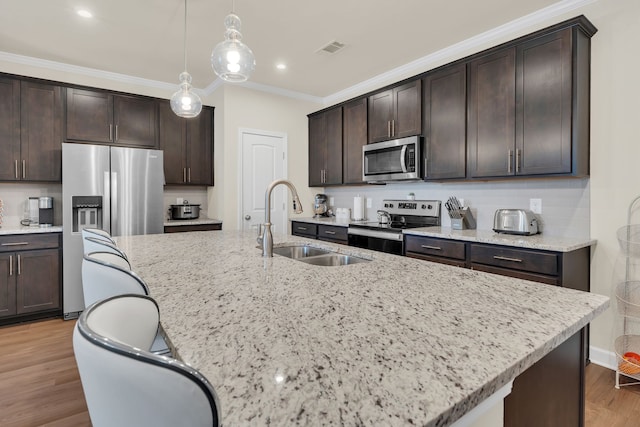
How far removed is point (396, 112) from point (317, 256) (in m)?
2.29

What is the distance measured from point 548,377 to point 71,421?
2.36 metres

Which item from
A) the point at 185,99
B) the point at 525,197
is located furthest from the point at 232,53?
the point at 525,197

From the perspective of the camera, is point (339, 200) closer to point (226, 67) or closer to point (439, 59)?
point (439, 59)

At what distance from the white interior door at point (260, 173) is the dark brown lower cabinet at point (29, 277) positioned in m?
2.02

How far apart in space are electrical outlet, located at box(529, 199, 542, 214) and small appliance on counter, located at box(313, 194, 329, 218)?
278 centimetres

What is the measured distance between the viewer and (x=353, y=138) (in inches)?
167

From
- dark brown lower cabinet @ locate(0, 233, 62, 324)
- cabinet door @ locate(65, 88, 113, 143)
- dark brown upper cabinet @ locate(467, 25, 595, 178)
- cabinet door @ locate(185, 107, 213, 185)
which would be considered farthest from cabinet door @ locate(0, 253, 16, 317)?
dark brown upper cabinet @ locate(467, 25, 595, 178)

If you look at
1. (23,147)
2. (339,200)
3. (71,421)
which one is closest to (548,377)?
(71,421)

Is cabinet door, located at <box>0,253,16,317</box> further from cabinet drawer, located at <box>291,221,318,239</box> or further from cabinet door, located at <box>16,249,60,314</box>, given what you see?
cabinet drawer, located at <box>291,221,318,239</box>

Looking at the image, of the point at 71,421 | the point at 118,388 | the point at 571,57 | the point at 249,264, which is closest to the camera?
the point at 118,388

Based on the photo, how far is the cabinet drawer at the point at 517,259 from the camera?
2230 mm

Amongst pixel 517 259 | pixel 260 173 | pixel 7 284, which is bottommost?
pixel 7 284

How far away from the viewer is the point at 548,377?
105 cm

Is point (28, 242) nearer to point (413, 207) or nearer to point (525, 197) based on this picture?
point (413, 207)
